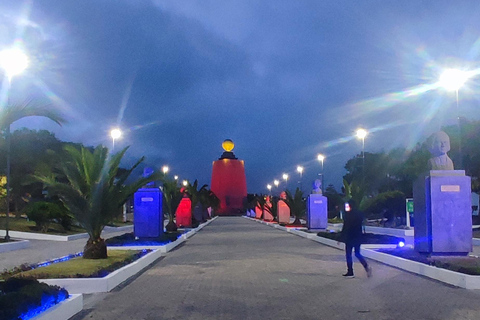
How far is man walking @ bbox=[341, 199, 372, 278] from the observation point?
10.4 m

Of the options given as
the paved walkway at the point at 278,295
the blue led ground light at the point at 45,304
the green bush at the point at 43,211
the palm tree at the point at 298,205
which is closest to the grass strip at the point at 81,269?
the paved walkway at the point at 278,295

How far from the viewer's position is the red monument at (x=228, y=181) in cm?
8206

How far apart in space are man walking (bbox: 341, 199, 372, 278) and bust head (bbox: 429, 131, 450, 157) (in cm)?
328

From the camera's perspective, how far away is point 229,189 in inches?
3238

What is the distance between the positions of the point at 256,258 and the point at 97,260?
477 centimetres

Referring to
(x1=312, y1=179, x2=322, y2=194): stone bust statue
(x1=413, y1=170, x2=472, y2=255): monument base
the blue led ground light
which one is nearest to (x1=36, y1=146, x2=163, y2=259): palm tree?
the blue led ground light

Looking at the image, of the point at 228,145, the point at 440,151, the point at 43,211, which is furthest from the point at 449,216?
the point at 228,145

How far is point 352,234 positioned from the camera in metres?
10.5

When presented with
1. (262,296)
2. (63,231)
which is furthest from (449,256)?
(63,231)

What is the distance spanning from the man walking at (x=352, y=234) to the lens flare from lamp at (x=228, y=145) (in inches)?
2844

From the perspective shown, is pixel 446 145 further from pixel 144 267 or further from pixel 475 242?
pixel 475 242

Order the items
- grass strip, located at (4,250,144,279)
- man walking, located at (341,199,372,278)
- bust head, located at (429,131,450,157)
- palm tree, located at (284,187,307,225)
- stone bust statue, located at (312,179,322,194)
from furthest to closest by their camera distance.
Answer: palm tree, located at (284,187,307,225) < stone bust statue, located at (312,179,322,194) < bust head, located at (429,131,450,157) < man walking, located at (341,199,372,278) < grass strip, located at (4,250,144,279)

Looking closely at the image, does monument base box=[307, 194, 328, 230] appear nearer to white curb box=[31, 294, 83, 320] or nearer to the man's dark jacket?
the man's dark jacket

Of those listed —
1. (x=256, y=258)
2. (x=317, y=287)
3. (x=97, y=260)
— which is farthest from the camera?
(x=256, y=258)
